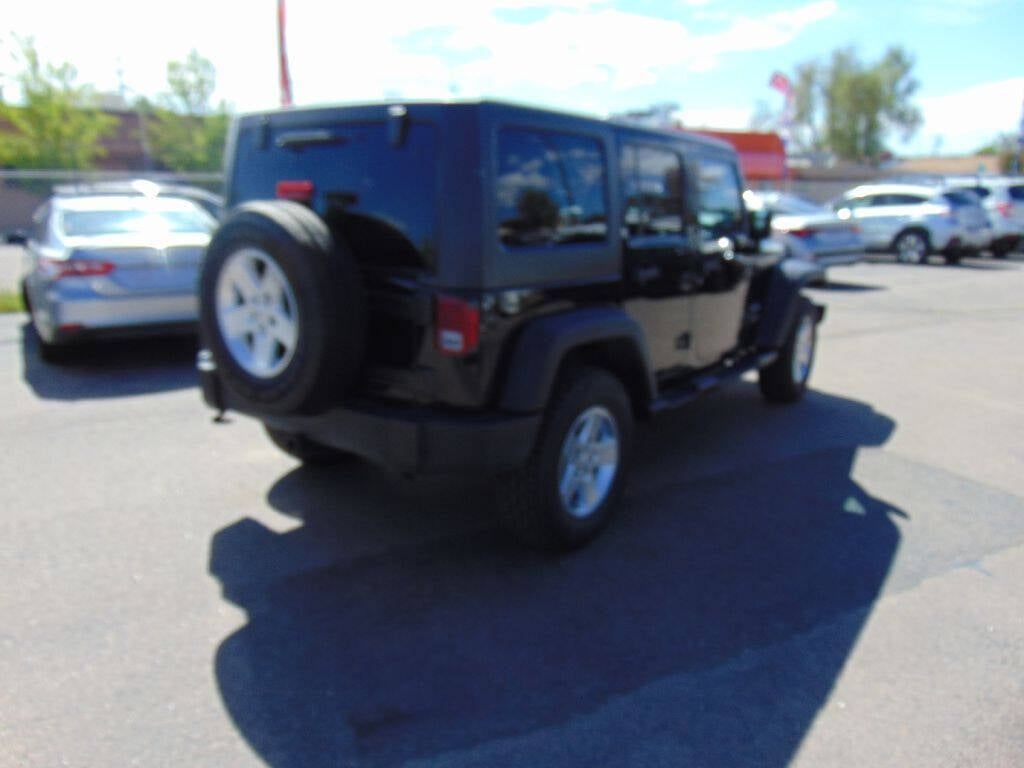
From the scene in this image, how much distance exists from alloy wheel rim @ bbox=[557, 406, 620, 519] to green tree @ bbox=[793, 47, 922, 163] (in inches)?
2534

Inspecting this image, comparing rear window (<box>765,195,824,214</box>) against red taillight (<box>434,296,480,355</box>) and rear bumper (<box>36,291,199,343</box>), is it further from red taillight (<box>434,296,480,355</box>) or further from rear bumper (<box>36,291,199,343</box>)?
red taillight (<box>434,296,480,355</box>)

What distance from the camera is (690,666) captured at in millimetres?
2918

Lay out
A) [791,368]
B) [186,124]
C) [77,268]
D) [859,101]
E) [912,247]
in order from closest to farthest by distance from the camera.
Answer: [791,368] → [77,268] → [912,247] → [186,124] → [859,101]

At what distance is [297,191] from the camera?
141 inches

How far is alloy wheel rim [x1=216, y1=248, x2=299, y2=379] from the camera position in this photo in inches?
129

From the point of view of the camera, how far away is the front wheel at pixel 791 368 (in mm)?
6262

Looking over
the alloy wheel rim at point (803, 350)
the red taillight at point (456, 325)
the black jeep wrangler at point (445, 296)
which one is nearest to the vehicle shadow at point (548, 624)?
the black jeep wrangler at point (445, 296)

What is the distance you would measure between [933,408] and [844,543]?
3.11 m

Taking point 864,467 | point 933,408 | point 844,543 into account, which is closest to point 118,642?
point 844,543

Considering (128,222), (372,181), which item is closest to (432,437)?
(372,181)

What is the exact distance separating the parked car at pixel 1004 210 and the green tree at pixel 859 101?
146ft

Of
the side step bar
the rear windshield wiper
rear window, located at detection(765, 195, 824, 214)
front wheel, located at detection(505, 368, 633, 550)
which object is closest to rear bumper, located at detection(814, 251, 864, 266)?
rear window, located at detection(765, 195, 824, 214)

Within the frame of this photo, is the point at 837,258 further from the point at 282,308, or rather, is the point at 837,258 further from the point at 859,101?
the point at 859,101

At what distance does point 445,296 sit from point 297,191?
0.88m
